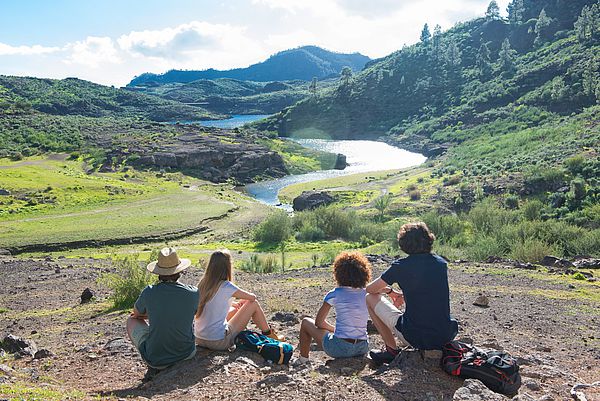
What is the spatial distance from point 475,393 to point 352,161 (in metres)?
88.7

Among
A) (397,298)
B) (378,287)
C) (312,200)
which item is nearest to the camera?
(378,287)

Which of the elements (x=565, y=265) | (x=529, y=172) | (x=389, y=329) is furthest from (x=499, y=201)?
(x=389, y=329)

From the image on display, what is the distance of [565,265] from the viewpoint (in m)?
18.2

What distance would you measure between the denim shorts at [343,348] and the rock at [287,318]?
12.2ft

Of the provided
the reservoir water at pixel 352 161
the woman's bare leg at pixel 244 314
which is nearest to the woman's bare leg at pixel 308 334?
the woman's bare leg at pixel 244 314

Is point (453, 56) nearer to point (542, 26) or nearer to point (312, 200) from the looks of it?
point (542, 26)

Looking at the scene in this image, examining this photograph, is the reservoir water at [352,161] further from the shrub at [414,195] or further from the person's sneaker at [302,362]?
the person's sneaker at [302,362]

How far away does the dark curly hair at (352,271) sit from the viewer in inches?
254

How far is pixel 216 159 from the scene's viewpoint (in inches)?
3019

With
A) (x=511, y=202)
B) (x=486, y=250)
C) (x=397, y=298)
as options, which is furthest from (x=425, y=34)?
(x=397, y=298)

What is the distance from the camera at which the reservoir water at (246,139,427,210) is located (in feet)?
229

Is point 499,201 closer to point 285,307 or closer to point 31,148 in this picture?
point 285,307

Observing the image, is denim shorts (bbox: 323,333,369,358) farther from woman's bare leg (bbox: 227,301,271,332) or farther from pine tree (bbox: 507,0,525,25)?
pine tree (bbox: 507,0,525,25)

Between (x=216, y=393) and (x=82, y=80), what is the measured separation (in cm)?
19934
